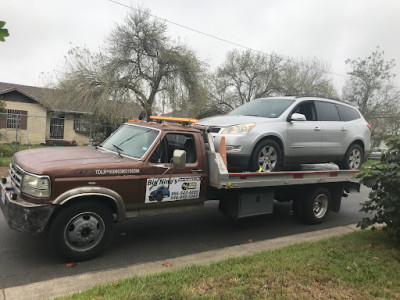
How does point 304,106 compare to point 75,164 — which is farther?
point 304,106

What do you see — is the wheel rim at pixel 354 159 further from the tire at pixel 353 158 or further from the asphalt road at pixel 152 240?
the asphalt road at pixel 152 240

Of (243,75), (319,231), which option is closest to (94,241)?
(319,231)

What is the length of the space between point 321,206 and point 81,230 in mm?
5022

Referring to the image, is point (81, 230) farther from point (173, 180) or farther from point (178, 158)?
point (178, 158)

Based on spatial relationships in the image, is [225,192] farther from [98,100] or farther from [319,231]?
[98,100]

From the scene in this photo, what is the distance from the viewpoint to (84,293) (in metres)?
3.26

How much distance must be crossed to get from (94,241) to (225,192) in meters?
2.36

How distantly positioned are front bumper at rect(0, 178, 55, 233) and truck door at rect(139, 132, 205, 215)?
4.16 feet

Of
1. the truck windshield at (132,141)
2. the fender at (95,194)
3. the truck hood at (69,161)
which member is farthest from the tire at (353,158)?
the fender at (95,194)

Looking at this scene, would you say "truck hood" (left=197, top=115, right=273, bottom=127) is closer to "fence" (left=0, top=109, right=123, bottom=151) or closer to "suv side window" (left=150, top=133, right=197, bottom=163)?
"suv side window" (left=150, top=133, right=197, bottom=163)

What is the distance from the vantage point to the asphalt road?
4.14 meters

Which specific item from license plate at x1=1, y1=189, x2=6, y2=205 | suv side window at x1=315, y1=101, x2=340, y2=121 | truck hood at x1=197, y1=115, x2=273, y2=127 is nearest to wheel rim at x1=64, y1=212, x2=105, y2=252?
license plate at x1=1, y1=189, x2=6, y2=205

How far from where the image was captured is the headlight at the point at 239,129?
5614 mm

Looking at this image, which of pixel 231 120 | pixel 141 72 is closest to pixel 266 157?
pixel 231 120
